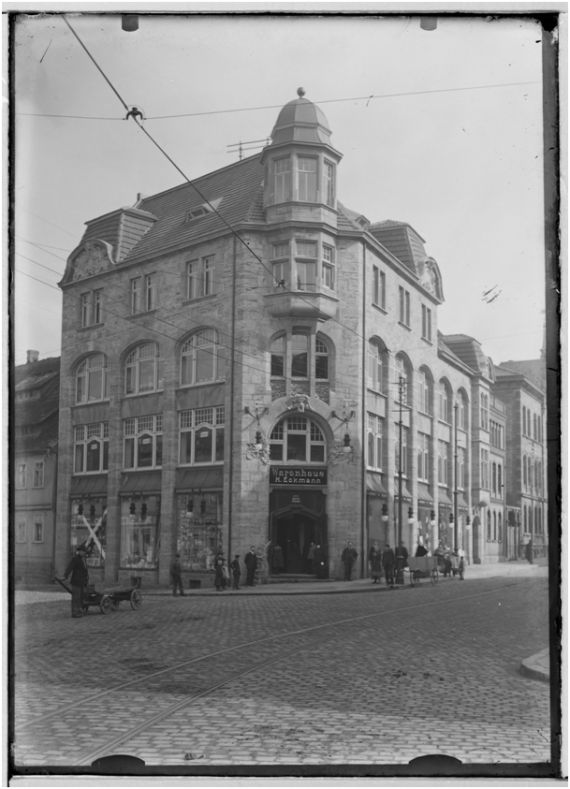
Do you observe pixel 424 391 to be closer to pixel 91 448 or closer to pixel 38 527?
pixel 91 448

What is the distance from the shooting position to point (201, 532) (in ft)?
20.5

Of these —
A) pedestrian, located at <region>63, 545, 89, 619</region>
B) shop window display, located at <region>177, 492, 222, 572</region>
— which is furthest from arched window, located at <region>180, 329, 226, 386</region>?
pedestrian, located at <region>63, 545, 89, 619</region>

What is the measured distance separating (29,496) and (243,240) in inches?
94.5

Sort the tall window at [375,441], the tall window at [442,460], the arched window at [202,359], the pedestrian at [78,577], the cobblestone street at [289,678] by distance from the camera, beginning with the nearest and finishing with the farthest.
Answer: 1. the cobblestone street at [289,678]
2. the pedestrian at [78,577]
3. the tall window at [375,441]
4. the arched window at [202,359]
5. the tall window at [442,460]

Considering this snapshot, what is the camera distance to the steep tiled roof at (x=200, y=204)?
627cm

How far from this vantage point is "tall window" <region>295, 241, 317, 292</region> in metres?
6.16

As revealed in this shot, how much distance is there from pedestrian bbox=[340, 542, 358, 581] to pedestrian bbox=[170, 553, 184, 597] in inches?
45.5

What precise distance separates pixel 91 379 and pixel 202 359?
93 centimetres

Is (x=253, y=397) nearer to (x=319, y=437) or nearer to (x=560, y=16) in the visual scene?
(x=319, y=437)

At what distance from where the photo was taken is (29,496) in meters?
6.01

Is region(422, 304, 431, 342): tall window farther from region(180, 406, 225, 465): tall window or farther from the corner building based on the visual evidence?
region(180, 406, 225, 465): tall window

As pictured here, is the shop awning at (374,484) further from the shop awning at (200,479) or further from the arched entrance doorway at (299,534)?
the shop awning at (200,479)

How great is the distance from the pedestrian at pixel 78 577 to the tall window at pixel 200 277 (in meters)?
2.09

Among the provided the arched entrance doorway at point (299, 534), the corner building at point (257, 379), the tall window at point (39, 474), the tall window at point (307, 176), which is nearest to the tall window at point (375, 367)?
the corner building at point (257, 379)
